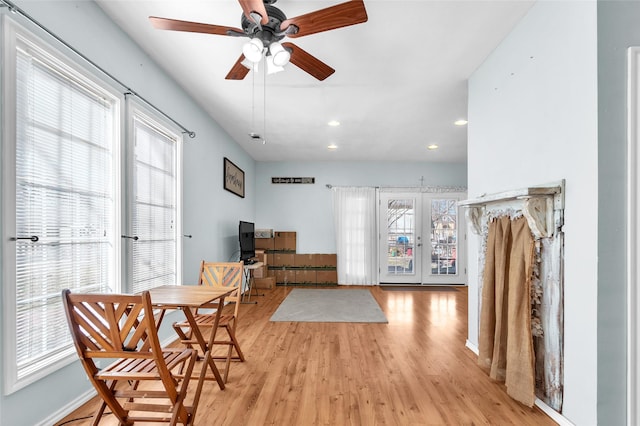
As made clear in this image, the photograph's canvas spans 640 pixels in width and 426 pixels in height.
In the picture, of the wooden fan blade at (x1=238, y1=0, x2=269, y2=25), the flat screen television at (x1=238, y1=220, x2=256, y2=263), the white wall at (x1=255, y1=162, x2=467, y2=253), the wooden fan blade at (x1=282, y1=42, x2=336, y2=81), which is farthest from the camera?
the white wall at (x1=255, y1=162, x2=467, y2=253)

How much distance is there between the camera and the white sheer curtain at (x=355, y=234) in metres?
6.65

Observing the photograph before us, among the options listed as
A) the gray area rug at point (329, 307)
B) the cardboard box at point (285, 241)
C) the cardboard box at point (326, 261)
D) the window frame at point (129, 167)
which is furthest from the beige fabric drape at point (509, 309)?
the cardboard box at point (285, 241)

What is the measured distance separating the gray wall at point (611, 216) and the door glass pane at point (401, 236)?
16.8 ft

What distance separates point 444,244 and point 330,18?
5948 mm

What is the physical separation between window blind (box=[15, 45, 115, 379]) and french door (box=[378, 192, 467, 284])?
539 centimetres

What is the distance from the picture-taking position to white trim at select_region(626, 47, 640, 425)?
1.59 meters

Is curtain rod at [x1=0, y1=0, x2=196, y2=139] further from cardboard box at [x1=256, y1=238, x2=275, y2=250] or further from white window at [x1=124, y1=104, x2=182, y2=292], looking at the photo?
cardboard box at [x1=256, y1=238, x2=275, y2=250]

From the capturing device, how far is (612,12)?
5.35 ft

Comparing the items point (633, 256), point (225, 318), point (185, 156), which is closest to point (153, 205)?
point (185, 156)

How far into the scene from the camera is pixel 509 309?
7.04 feet

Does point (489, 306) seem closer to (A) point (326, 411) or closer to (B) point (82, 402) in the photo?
(A) point (326, 411)

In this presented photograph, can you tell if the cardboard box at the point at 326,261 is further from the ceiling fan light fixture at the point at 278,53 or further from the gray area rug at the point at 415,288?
the ceiling fan light fixture at the point at 278,53

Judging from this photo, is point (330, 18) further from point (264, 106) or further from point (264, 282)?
point (264, 282)

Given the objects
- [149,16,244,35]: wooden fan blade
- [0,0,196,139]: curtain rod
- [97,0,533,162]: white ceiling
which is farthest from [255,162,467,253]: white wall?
[149,16,244,35]: wooden fan blade
